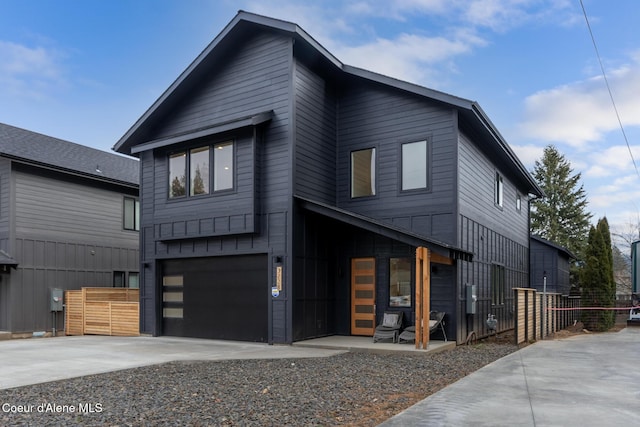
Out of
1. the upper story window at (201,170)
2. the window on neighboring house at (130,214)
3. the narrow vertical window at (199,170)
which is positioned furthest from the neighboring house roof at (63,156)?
the narrow vertical window at (199,170)

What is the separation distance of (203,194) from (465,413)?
9543 millimetres

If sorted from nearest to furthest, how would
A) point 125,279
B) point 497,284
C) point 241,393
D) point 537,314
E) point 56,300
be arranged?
point 241,393, point 537,314, point 497,284, point 56,300, point 125,279

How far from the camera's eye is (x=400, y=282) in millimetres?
12781

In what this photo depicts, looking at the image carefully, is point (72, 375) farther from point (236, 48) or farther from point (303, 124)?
point (236, 48)

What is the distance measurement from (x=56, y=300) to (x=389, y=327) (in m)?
10.8

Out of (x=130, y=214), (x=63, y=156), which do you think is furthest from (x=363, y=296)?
(x=63, y=156)

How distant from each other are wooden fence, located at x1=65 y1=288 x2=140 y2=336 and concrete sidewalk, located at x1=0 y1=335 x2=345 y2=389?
123cm

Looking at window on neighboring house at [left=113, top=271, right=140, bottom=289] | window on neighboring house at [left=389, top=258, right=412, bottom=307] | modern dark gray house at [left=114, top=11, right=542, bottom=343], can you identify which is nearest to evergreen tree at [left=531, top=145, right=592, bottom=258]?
modern dark gray house at [left=114, top=11, right=542, bottom=343]

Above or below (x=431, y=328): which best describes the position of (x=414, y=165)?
above

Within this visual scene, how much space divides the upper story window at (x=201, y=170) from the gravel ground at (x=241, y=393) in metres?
5.18

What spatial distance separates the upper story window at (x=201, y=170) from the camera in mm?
13273

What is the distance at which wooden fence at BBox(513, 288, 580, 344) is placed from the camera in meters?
12.9

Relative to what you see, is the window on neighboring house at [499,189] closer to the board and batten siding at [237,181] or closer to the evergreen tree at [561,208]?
the board and batten siding at [237,181]

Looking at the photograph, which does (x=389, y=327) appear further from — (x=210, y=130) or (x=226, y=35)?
(x=226, y=35)
